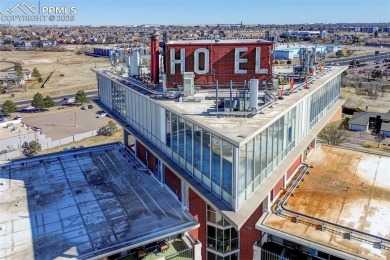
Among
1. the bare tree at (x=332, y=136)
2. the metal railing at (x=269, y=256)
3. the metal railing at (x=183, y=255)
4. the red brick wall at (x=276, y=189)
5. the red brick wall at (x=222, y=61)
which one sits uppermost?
the red brick wall at (x=222, y=61)

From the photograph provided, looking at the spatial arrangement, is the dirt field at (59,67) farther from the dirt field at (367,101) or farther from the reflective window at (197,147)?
the reflective window at (197,147)

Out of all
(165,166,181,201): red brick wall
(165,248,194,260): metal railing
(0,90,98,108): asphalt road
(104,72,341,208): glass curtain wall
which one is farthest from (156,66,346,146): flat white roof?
(0,90,98,108): asphalt road

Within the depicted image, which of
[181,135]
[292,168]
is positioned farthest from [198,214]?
[292,168]

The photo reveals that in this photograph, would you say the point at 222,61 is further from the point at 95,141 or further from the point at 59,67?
the point at 59,67

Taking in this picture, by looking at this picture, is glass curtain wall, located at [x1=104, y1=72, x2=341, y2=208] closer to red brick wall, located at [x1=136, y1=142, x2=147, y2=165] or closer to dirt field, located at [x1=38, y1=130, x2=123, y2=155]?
red brick wall, located at [x1=136, y1=142, x2=147, y2=165]

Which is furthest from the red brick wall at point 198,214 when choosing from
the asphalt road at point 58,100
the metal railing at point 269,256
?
the asphalt road at point 58,100
